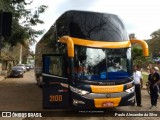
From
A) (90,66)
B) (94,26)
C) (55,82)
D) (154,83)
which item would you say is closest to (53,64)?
(55,82)

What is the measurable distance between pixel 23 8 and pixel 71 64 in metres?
20.9

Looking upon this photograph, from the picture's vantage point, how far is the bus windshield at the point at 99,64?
13421mm

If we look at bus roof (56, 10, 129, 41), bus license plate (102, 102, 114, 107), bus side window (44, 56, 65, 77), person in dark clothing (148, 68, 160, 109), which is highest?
bus roof (56, 10, 129, 41)

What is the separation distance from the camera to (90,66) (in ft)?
44.2

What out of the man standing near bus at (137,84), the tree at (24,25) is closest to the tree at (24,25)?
the tree at (24,25)

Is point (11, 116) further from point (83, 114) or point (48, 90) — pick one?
point (83, 114)

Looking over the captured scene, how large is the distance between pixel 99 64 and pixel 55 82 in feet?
5.80

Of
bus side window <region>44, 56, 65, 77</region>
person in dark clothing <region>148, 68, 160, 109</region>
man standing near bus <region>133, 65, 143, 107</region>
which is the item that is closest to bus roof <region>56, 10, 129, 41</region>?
bus side window <region>44, 56, 65, 77</region>

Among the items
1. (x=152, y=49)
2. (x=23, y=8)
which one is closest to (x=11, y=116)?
(x=23, y=8)

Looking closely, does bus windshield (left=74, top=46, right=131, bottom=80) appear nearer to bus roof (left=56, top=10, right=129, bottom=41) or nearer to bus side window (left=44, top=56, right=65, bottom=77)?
bus roof (left=56, top=10, right=129, bottom=41)

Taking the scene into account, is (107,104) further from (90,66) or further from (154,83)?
(154,83)

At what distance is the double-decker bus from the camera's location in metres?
13.2

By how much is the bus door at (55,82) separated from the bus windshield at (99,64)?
2.21 ft

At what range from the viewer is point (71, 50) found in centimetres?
1291
